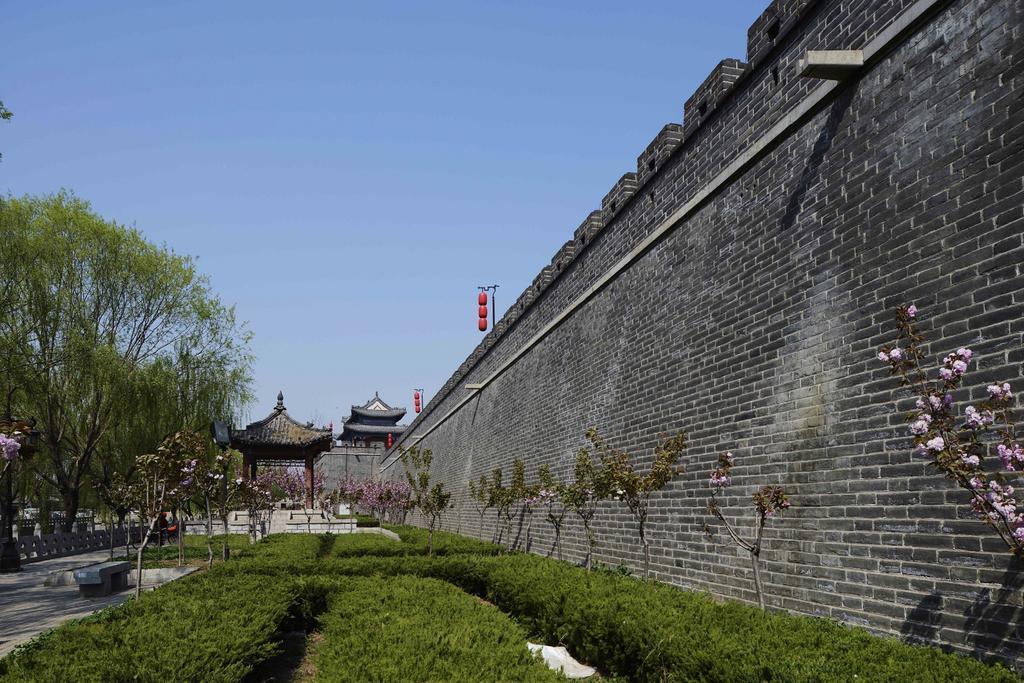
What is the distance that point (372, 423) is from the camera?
277ft

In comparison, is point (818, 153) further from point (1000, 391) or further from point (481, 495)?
point (481, 495)

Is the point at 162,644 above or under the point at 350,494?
under

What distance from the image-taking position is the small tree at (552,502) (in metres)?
13.9

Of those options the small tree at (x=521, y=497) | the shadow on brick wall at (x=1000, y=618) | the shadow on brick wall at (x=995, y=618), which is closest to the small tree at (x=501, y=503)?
the small tree at (x=521, y=497)

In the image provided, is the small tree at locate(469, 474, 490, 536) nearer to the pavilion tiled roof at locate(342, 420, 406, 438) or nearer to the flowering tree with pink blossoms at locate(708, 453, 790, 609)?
the flowering tree with pink blossoms at locate(708, 453, 790, 609)

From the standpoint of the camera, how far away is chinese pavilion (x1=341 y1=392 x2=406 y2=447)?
81.5 metres

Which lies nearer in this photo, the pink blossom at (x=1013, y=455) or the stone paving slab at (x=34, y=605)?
the pink blossom at (x=1013, y=455)

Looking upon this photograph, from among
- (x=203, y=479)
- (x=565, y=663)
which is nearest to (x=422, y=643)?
(x=565, y=663)

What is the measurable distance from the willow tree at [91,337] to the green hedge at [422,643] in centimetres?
1592

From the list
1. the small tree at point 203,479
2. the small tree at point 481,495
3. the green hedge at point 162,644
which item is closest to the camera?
the green hedge at point 162,644

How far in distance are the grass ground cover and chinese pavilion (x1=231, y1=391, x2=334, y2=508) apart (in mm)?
21966

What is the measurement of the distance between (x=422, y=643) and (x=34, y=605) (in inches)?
385

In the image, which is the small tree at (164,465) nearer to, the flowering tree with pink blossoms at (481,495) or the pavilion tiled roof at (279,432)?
the flowering tree with pink blossoms at (481,495)

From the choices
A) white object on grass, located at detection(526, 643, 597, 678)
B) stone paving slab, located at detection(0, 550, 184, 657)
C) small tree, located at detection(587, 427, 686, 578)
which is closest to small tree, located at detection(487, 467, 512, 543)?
stone paving slab, located at detection(0, 550, 184, 657)
